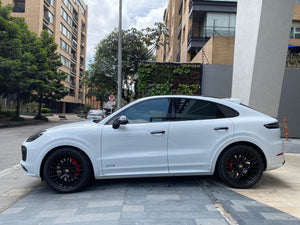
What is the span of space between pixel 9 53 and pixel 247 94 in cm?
1846

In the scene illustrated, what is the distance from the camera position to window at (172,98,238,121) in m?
4.03

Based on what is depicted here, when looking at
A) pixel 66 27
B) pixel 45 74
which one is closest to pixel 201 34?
pixel 45 74

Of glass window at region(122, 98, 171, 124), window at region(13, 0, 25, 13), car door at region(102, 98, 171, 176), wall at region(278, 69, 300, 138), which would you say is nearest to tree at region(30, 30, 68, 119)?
window at region(13, 0, 25, 13)

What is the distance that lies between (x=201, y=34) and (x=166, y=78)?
10011 mm

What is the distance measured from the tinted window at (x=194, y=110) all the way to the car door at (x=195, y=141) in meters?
0.04

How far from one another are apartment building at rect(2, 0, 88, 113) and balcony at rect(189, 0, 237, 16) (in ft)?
74.1

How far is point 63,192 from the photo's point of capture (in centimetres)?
383

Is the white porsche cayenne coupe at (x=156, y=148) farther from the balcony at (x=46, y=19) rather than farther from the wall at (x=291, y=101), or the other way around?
the balcony at (x=46, y=19)

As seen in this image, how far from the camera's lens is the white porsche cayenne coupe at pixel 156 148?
381cm

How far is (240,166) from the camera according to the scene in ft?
13.0

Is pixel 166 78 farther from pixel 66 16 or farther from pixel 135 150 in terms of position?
pixel 66 16

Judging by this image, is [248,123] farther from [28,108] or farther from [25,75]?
[28,108]

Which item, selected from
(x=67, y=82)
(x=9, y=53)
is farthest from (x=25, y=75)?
(x=67, y=82)

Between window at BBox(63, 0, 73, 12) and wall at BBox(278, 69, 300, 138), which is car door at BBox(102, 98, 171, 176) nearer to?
wall at BBox(278, 69, 300, 138)
